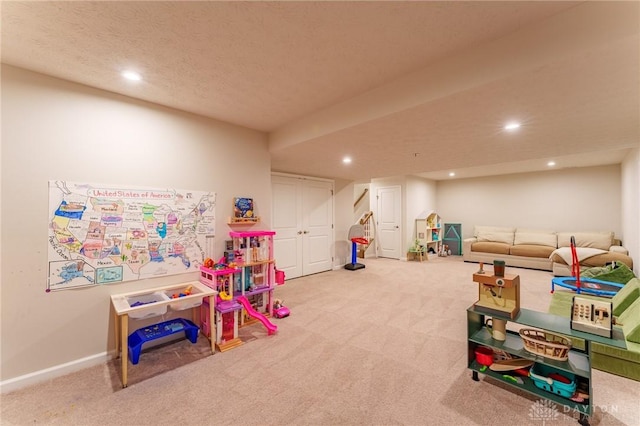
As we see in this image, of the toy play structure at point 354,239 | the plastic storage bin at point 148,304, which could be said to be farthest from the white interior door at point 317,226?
the plastic storage bin at point 148,304

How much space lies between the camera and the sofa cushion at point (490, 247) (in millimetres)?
6438

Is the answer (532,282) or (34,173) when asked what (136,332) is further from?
(532,282)

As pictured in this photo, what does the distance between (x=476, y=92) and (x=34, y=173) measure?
3.63 m

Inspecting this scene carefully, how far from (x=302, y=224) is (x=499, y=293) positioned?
13.0 feet

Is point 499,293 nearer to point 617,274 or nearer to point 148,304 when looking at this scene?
point 148,304

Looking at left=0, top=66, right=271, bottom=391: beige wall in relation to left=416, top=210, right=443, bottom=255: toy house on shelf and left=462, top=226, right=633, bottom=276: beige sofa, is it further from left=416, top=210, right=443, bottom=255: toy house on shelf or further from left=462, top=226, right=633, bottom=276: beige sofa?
left=462, top=226, right=633, bottom=276: beige sofa

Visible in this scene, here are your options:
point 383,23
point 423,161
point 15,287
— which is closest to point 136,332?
point 15,287

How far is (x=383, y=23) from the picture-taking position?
61.9 inches

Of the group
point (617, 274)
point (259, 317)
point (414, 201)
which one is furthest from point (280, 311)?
point (414, 201)

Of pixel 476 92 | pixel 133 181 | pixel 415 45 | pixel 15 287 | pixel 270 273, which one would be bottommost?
pixel 270 273

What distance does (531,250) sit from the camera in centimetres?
601

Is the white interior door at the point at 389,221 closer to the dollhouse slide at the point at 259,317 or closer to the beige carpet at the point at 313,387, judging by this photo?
the beige carpet at the point at 313,387

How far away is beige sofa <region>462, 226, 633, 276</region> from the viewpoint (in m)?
4.99

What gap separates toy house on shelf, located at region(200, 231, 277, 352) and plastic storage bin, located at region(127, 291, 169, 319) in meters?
0.46
